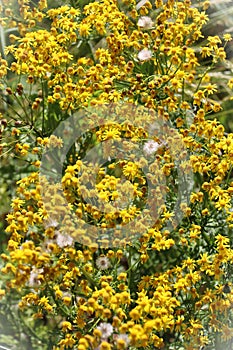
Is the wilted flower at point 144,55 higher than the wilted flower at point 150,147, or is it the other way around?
the wilted flower at point 144,55

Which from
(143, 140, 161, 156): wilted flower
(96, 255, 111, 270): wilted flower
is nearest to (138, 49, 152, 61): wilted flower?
(143, 140, 161, 156): wilted flower

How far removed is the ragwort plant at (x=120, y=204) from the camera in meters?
1.36

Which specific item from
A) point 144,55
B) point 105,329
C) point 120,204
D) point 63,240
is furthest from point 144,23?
point 105,329

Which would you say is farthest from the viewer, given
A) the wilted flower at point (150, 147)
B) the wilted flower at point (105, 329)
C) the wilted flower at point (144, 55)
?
the wilted flower at point (144, 55)

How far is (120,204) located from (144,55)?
0.42 metres

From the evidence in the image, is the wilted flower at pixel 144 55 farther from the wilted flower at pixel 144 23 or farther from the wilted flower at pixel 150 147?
the wilted flower at pixel 150 147

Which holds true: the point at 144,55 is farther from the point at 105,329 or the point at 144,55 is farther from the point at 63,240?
the point at 105,329

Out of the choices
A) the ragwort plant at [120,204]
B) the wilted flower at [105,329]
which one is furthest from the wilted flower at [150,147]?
the wilted flower at [105,329]

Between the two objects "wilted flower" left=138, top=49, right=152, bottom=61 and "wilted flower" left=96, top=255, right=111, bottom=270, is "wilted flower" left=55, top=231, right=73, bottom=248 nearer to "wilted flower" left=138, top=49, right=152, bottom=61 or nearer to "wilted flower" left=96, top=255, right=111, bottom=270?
"wilted flower" left=96, top=255, right=111, bottom=270

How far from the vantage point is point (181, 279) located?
142cm

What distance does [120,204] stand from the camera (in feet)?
4.64

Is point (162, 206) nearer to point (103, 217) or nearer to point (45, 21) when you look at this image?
point (103, 217)

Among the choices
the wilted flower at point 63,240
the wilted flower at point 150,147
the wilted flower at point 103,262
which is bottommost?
the wilted flower at point 103,262

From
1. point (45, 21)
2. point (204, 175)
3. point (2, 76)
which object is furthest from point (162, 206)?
point (45, 21)
